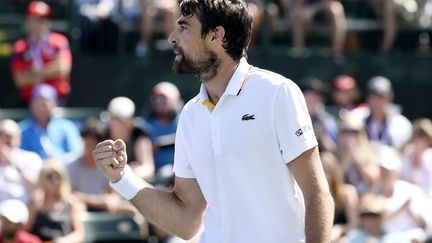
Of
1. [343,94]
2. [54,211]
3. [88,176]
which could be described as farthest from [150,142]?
[343,94]

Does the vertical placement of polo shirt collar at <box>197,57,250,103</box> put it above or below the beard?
below

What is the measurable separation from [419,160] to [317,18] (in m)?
3.06

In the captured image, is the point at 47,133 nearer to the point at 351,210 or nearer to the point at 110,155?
the point at 351,210

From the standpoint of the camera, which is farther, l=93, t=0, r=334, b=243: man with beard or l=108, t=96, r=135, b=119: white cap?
l=108, t=96, r=135, b=119: white cap

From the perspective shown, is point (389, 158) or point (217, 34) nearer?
point (217, 34)

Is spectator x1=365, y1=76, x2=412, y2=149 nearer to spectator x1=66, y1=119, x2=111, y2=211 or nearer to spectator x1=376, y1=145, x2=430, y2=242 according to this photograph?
spectator x1=376, y1=145, x2=430, y2=242

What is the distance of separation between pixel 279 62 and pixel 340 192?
11.7ft

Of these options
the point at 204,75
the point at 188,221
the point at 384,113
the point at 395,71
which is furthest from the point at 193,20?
the point at 395,71

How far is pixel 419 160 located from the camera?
9.68 meters

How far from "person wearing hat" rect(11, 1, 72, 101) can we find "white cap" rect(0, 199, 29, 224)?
2.43 m

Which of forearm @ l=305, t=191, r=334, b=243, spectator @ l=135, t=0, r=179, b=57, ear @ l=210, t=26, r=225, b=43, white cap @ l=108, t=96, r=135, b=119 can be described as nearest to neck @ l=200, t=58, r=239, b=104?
ear @ l=210, t=26, r=225, b=43

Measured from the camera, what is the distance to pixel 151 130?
10.1 metres

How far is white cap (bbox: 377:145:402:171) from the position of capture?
8.91 m

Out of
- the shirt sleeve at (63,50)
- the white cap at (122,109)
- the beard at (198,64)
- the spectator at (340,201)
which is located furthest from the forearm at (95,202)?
the beard at (198,64)
